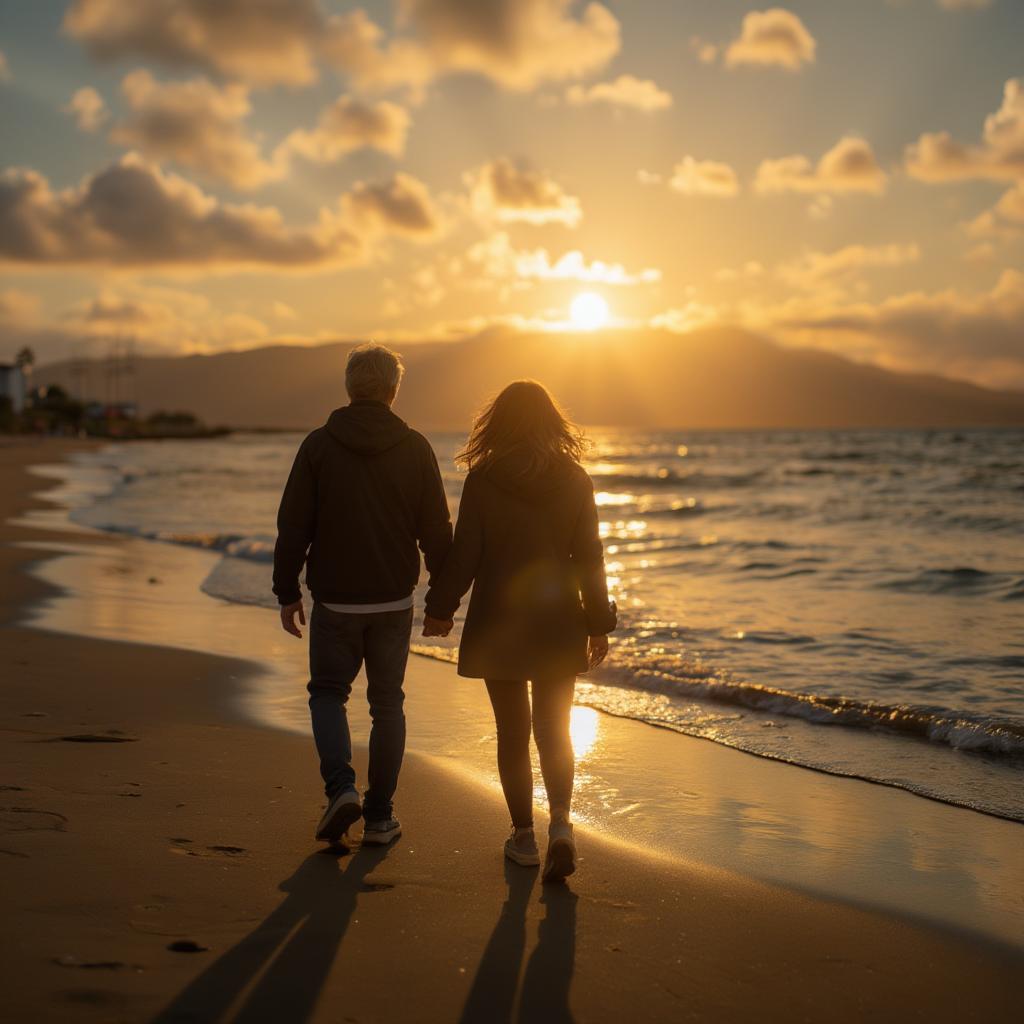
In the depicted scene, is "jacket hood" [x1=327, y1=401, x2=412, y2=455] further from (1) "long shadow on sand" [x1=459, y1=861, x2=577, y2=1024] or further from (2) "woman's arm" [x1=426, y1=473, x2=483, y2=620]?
(1) "long shadow on sand" [x1=459, y1=861, x2=577, y2=1024]

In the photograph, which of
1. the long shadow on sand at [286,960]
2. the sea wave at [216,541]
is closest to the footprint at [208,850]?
the long shadow on sand at [286,960]

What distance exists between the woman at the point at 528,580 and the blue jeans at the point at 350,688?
264 millimetres

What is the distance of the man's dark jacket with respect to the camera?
13.5 feet

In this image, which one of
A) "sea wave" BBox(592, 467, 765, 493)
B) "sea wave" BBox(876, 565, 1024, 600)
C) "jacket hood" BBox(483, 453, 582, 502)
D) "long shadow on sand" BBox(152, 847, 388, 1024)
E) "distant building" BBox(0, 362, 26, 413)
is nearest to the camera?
"long shadow on sand" BBox(152, 847, 388, 1024)

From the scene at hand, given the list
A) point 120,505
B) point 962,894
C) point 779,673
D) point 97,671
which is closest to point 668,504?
point 120,505

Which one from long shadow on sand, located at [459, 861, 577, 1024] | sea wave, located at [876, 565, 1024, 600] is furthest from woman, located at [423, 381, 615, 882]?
sea wave, located at [876, 565, 1024, 600]

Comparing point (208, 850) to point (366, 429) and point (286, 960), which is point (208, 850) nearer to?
point (286, 960)

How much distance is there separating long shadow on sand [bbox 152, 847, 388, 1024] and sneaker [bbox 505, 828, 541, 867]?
1.87 feet

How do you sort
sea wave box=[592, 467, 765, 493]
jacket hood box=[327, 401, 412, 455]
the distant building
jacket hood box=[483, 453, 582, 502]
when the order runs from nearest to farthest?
jacket hood box=[483, 453, 582, 502] → jacket hood box=[327, 401, 412, 455] → sea wave box=[592, 467, 765, 493] → the distant building

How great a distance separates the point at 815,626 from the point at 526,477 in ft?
23.4

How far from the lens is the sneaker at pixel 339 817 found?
4.02 m

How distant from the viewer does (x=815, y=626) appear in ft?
33.8

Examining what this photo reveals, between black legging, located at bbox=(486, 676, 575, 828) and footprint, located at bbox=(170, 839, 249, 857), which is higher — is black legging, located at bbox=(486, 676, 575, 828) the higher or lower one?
the higher one

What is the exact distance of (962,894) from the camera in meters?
3.95
